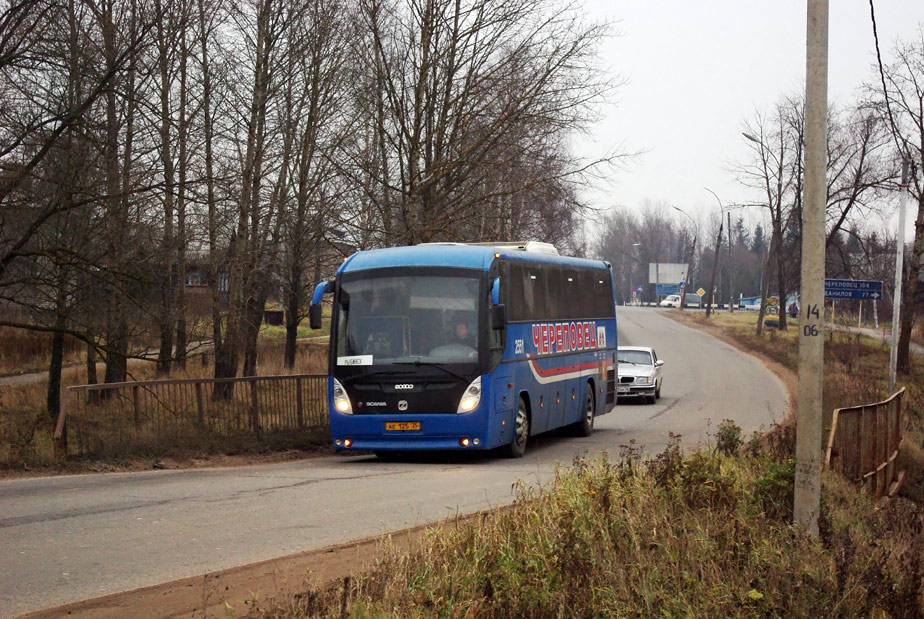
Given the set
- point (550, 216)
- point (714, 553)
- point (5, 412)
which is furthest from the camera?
point (550, 216)

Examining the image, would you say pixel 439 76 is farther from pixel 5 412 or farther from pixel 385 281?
pixel 5 412

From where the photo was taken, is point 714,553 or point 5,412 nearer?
point 714,553

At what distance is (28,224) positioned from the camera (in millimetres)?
16359

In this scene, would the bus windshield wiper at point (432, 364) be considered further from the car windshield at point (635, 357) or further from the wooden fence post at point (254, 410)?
the car windshield at point (635, 357)

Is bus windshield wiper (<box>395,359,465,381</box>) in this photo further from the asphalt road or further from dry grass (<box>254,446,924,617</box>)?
dry grass (<box>254,446,924,617</box>)

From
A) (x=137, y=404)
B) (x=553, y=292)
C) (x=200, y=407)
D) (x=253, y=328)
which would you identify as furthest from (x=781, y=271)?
(x=137, y=404)

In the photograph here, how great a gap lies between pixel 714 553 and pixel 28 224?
1286 cm

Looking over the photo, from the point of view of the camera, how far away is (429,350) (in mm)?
15750

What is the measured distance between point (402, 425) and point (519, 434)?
2.35m

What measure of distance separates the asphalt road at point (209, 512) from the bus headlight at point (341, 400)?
2.87ft

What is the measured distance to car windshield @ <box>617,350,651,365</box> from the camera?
32281 mm

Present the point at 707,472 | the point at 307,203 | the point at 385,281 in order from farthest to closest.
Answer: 1. the point at 307,203
2. the point at 385,281
3. the point at 707,472

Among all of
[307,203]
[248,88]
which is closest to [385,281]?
[248,88]

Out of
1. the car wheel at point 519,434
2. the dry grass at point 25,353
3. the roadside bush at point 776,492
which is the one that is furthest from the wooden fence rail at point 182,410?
the dry grass at point 25,353
